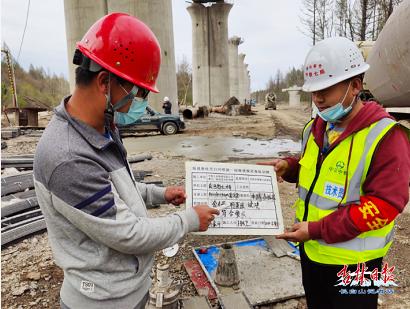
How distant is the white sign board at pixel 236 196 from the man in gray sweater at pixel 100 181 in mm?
418

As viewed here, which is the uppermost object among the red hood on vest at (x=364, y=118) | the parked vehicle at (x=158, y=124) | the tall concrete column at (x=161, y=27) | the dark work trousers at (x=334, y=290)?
the tall concrete column at (x=161, y=27)

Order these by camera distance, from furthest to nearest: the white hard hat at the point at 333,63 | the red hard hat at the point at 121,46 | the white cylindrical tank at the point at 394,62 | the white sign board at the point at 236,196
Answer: the white cylindrical tank at the point at 394,62, the white sign board at the point at 236,196, the white hard hat at the point at 333,63, the red hard hat at the point at 121,46

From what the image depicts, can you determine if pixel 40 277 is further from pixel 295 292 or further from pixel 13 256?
pixel 295 292

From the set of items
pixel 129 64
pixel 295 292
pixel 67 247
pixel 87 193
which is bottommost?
pixel 295 292

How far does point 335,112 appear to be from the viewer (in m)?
1.79

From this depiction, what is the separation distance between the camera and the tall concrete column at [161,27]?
55.6 feet

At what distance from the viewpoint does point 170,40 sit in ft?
59.0

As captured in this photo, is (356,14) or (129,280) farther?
(356,14)

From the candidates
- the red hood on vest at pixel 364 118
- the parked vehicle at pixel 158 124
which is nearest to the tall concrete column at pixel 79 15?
the parked vehicle at pixel 158 124

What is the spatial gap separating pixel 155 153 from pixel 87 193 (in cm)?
865

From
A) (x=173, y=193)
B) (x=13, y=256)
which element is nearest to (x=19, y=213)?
(x=13, y=256)

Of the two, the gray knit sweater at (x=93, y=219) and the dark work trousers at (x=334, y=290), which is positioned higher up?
the gray knit sweater at (x=93, y=219)

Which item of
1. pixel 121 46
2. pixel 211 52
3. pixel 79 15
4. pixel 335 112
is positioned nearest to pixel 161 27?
pixel 79 15

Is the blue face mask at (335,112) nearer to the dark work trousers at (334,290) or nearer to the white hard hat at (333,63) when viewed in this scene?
the white hard hat at (333,63)
